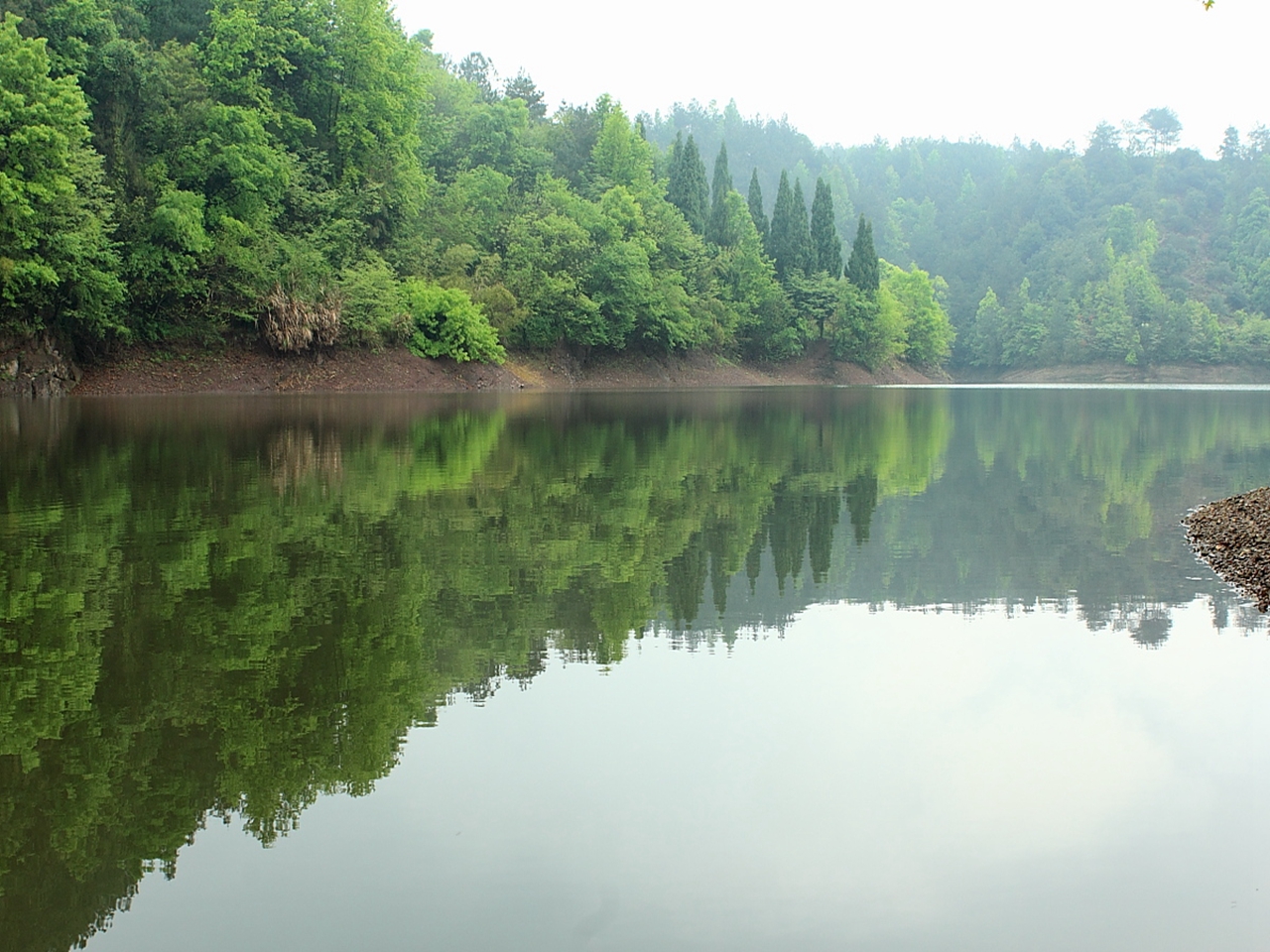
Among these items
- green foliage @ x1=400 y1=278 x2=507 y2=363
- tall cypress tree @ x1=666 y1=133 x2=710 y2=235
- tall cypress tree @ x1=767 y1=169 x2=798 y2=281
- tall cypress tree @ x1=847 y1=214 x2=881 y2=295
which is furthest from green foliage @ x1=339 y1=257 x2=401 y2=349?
tall cypress tree @ x1=847 y1=214 x2=881 y2=295

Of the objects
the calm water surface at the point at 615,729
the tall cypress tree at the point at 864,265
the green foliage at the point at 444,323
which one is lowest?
the calm water surface at the point at 615,729

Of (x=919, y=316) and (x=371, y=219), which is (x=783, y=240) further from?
(x=371, y=219)

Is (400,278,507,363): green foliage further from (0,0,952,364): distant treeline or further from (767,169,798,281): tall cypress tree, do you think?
(767,169,798,281): tall cypress tree

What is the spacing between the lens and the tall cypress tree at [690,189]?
87.9m

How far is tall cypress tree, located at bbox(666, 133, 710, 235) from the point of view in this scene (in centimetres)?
8794

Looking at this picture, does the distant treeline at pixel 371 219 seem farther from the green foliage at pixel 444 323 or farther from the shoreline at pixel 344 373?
the shoreline at pixel 344 373

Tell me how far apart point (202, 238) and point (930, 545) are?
139ft

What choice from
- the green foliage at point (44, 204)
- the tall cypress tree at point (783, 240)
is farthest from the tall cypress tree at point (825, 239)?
the green foliage at point (44, 204)

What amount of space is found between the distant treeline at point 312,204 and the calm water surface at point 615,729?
3224cm

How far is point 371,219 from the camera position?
203ft

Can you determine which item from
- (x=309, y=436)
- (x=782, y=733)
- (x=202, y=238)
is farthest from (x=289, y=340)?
(x=782, y=733)

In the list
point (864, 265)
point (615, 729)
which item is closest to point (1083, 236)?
point (864, 265)

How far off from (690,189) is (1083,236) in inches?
3318

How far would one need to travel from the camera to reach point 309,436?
85.2ft
